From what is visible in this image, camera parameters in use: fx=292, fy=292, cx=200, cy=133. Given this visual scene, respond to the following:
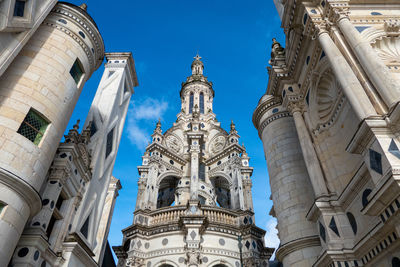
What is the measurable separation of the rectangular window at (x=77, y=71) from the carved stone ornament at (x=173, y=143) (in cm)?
2255

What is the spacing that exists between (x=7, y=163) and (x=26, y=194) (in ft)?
3.88

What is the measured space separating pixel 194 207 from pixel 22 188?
56.9 ft

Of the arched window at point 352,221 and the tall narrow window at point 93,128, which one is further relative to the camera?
the tall narrow window at point 93,128

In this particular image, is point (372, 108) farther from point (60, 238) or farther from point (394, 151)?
point (60, 238)

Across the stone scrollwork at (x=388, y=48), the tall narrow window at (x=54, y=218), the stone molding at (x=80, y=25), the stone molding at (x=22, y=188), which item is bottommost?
the stone molding at (x=22, y=188)

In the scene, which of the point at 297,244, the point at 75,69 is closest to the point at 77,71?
the point at 75,69

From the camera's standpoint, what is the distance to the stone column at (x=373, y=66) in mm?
8344

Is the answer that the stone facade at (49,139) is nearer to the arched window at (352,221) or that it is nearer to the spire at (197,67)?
the arched window at (352,221)

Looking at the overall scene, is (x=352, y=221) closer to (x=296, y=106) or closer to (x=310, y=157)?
(x=310, y=157)

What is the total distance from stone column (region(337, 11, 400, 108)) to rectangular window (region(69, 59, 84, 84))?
470 inches

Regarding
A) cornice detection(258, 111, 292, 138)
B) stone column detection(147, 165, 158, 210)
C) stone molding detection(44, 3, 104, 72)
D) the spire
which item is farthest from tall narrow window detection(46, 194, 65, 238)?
the spire

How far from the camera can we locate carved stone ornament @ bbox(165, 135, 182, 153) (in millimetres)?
37250

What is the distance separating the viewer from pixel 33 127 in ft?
36.2

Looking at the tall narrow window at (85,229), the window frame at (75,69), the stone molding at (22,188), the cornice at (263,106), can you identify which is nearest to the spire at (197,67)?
the cornice at (263,106)
